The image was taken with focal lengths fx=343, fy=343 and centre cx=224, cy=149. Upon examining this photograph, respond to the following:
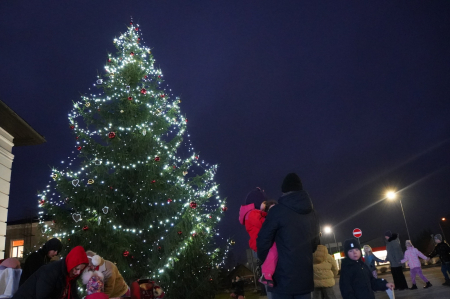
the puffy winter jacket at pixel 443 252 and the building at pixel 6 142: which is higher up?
the building at pixel 6 142

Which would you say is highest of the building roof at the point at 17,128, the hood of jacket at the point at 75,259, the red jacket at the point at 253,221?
the building roof at the point at 17,128

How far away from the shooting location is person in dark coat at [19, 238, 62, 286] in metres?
5.45

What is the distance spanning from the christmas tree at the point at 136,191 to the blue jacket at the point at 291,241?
6142 millimetres

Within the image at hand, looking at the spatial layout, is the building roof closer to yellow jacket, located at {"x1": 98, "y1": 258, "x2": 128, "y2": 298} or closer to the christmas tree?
the christmas tree

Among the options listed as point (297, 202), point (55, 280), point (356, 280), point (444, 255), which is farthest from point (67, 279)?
point (444, 255)

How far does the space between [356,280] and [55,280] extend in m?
4.27

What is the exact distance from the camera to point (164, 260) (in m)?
9.48

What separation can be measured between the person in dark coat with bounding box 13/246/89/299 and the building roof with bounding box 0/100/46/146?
6595mm

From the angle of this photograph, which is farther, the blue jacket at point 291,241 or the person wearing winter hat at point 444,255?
the person wearing winter hat at point 444,255

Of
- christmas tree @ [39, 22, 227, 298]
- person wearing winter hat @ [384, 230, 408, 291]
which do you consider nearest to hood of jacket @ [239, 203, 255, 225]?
christmas tree @ [39, 22, 227, 298]

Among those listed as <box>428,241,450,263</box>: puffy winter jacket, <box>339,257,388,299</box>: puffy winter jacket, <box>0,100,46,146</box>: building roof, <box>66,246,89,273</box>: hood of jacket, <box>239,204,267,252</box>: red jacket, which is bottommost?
<box>339,257,388,299</box>: puffy winter jacket

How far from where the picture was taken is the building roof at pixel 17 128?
9430mm

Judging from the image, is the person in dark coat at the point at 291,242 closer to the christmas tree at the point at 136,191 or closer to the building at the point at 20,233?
the christmas tree at the point at 136,191

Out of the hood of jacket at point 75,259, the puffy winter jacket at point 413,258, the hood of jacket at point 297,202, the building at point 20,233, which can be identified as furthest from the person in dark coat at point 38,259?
the building at point 20,233
